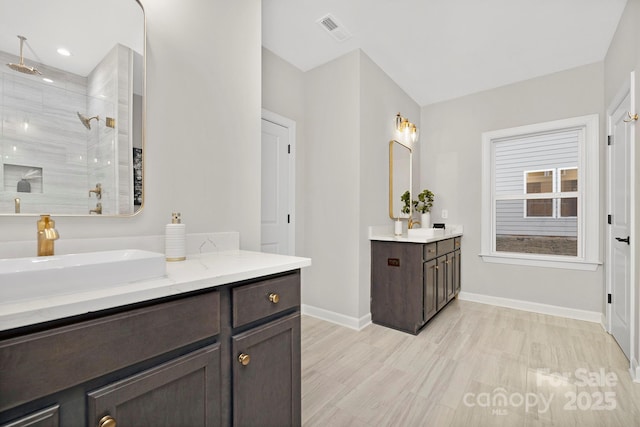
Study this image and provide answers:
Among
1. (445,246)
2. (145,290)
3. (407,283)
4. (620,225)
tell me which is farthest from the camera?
(445,246)

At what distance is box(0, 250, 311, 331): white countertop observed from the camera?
2.00 feet

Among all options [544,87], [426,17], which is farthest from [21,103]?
[544,87]

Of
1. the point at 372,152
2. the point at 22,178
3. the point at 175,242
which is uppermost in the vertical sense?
the point at 372,152

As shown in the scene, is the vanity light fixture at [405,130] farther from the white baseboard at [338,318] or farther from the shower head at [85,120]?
the shower head at [85,120]

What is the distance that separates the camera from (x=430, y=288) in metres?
2.83

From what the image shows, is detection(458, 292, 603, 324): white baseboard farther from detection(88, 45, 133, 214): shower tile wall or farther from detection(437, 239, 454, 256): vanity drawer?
detection(88, 45, 133, 214): shower tile wall

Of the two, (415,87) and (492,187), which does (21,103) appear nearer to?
(415,87)

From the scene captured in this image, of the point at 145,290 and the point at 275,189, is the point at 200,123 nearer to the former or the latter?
the point at 145,290

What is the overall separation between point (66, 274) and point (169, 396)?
45 centimetres

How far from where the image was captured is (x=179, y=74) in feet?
4.83

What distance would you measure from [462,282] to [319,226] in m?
2.13

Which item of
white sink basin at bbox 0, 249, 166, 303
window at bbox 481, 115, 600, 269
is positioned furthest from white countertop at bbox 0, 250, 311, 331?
window at bbox 481, 115, 600, 269

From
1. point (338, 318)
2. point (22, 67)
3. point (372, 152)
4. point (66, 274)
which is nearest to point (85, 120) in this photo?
point (22, 67)

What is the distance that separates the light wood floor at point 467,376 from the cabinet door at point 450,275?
1.52 ft
